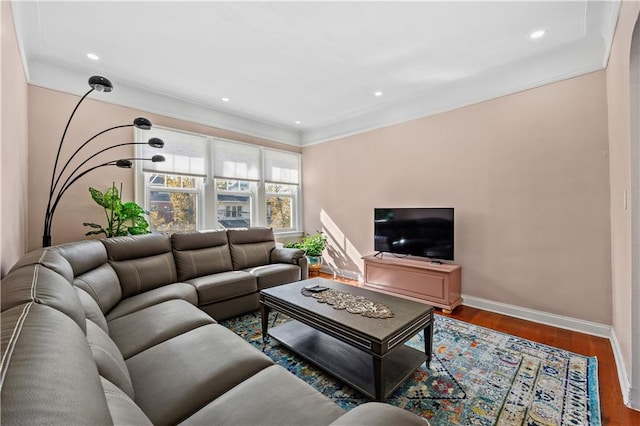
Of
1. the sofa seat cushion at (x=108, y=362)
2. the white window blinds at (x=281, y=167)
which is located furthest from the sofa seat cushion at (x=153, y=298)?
the white window blinds at (x=281, y=167)

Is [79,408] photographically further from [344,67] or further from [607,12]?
[607,12]

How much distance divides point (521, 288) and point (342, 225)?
8.75ft

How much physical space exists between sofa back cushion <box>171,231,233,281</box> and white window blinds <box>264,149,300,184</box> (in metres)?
1.86

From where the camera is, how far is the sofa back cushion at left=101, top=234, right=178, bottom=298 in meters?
2.49

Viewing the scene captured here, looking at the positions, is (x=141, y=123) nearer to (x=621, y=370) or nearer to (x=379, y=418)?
(x=379, y=418)

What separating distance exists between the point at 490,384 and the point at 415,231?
6.52 ft

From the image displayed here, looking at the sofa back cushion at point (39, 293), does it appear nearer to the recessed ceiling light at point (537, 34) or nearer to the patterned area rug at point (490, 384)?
the patterned area rug at point (490, 384)

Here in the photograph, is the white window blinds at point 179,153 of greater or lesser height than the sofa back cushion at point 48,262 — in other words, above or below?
above

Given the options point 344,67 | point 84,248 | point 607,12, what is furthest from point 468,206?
point 84,248

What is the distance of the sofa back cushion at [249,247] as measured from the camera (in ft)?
11.4

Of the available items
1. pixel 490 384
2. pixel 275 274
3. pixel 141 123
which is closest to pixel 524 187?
pixel 490 384

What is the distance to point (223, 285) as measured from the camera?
111 inches

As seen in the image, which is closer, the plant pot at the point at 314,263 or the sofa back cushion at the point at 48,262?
the sofa back cushion at the point at 48,262

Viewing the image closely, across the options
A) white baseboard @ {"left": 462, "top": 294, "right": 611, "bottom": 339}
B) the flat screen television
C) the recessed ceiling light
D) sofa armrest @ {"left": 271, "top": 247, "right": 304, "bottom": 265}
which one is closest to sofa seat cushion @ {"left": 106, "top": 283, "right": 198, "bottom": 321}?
sofa armrest @ {"left": 271, "top": 247, "right": 304, "bottom": 265}
